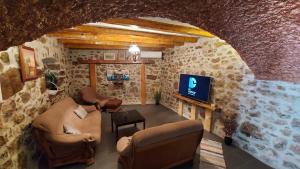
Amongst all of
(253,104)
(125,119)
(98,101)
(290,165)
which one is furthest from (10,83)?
(290,165)

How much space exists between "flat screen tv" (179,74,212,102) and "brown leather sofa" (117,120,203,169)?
4.95 feet

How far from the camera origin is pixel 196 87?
3789 millimetres

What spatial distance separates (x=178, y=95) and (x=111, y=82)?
2469 mm

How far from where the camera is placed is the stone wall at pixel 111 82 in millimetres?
5230

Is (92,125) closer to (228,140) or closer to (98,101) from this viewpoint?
(98,101)

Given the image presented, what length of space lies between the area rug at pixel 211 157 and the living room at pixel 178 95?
0.05 ft

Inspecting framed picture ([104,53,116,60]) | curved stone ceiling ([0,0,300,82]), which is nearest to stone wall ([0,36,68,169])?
curved stone ceiling ([0,0,300,82])

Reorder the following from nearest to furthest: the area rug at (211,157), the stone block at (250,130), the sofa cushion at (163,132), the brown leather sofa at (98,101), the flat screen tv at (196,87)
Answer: the sofa cushion at (163,132)
the area rug at (211,157)
the stone block at (250,130)
the flat screen tv at (196,87)
the brown leather sofa at (98,101)

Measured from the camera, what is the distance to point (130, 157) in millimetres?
1918

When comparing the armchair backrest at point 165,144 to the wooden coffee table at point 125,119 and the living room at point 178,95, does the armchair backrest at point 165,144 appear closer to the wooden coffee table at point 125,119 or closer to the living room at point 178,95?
the living room at point 178,95

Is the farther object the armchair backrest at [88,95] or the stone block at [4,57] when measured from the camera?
the armchair backrest at [88,95]

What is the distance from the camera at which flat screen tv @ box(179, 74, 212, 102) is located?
3.52 m

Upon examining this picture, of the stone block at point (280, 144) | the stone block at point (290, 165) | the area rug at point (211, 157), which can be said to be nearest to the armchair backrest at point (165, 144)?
the area rug at point (211, 157)

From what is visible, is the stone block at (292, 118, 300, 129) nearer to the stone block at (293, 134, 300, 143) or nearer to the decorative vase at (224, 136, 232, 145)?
the stone block at (293, 134, 300, 143)
